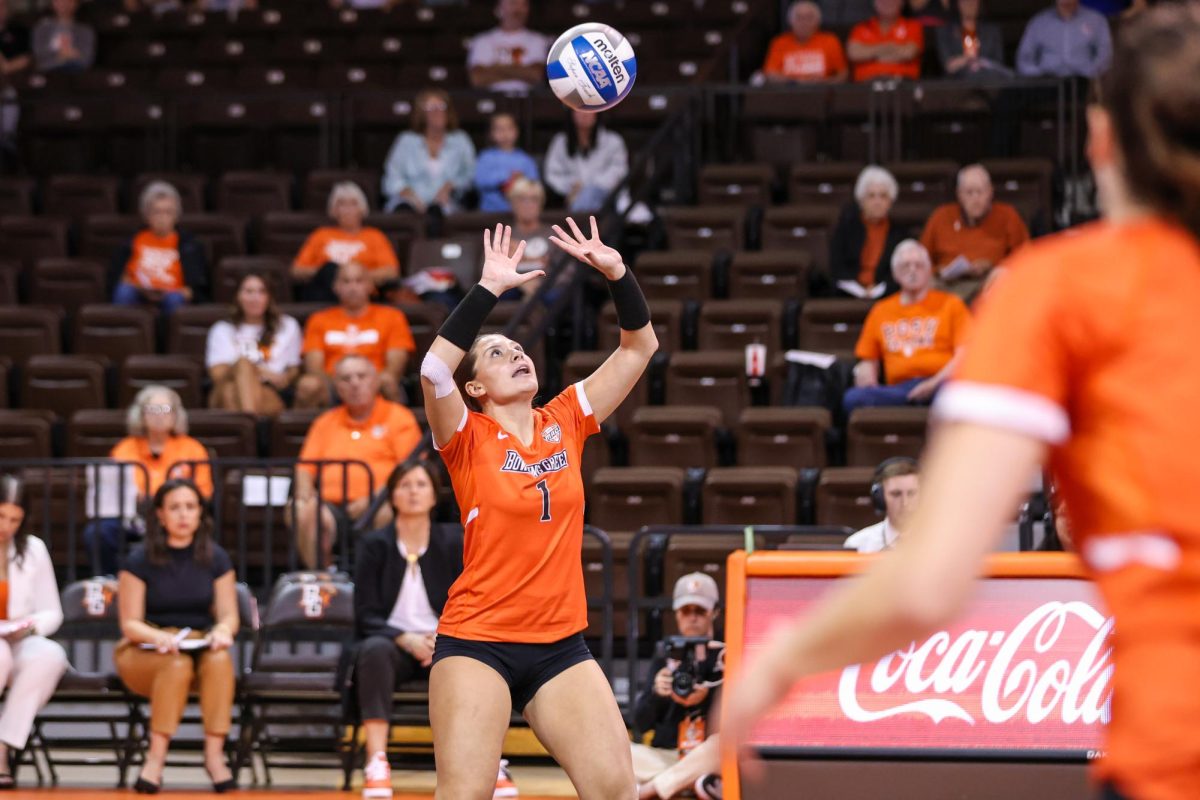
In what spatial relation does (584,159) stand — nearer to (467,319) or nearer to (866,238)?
(866,238)

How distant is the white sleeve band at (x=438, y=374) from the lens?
16.5ft

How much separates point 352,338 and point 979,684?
606 cm

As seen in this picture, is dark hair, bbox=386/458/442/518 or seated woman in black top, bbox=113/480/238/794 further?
dark hair, bbox=386/458/442/518

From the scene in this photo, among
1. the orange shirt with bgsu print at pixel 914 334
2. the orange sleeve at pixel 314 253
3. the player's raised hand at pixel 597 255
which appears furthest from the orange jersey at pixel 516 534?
the orange sleeve at pixel 314 253

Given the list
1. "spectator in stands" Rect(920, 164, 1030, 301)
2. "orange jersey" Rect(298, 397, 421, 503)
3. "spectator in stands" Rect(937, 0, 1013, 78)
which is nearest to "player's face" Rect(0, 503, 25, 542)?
"orange jersey" Rect(298, 397, 421, 503)

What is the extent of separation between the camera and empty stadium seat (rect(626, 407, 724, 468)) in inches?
405

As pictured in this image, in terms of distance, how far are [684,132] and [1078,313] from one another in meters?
11.4

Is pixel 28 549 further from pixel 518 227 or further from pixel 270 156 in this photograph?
pixel 270 156

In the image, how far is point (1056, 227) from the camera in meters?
11.8

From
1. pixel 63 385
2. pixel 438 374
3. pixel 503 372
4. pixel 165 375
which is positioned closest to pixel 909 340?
pixel 165 375

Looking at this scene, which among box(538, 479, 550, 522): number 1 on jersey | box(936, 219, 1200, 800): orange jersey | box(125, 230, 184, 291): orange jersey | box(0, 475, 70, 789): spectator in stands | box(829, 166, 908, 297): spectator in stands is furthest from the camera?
box(125, 230, 184, 291): orange jersey

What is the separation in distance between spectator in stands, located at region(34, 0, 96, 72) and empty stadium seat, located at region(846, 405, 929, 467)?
9.03 meters

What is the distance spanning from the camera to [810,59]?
44.7 ft

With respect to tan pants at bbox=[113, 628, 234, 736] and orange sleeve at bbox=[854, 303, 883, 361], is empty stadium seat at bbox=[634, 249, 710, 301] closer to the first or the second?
orange sleeve at bbox=[854, 303, 883, 361]
